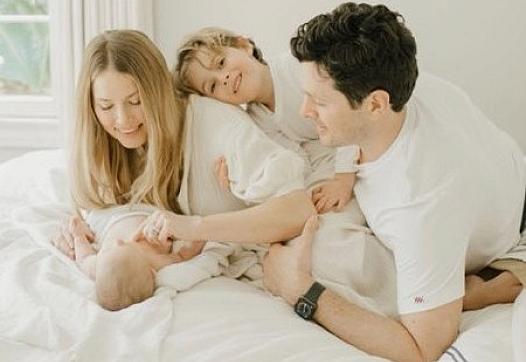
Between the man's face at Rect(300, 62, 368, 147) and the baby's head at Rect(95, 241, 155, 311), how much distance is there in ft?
1.43

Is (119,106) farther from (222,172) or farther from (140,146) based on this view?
(222,172)

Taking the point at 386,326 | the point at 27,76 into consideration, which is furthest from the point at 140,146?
the point at 27,76

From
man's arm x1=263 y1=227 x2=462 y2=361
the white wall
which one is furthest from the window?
man's arm x1=263 y1=227 x2=462 y2=361

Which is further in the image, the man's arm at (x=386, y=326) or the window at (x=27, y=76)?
the window at (x=27, y=76)

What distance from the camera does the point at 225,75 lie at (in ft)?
6.78

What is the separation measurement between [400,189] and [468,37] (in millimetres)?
1367

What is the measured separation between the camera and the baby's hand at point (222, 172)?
195cm

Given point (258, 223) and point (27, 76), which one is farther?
point (27, 76)

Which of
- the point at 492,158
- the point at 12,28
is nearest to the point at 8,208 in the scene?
the point at 492,158

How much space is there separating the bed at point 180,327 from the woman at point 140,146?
15 centimetres

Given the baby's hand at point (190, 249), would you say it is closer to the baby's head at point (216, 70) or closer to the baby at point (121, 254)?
the baby at point (121, 254)

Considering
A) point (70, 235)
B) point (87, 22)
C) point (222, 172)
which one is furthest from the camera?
point (87, 22)

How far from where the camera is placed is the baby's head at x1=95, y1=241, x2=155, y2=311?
1.75 meters

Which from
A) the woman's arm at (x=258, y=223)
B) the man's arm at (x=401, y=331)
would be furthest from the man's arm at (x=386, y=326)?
the woman's arm at (x=258, y=223)
